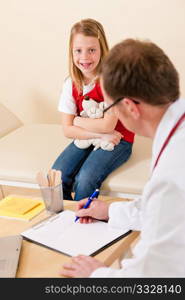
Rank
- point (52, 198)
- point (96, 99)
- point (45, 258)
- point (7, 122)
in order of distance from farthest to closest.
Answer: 1. point (7, 122)
2. point (96, 99)
3. point (52, 198)
4. point (45, 258)

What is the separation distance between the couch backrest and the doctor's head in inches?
77.8

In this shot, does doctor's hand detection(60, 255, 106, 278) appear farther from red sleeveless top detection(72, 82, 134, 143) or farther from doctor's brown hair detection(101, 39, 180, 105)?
red sleeveless top detection(72, 82, 134, 143)

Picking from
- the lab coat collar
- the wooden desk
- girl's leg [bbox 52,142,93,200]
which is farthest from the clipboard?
girl's leg [bbox 52,142,93,200]

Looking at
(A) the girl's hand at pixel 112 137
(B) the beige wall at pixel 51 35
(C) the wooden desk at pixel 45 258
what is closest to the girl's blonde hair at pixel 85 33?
(A) the girl's hand at pixel 112 137

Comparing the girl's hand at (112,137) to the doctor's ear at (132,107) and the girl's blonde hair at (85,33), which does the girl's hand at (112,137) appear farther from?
the doctor's ear at (132,107)

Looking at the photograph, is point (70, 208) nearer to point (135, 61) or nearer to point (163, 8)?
point (135, 61)

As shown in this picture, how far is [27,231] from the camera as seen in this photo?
154 cm

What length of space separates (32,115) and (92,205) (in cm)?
203

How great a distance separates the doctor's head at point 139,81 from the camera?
3.71 feet

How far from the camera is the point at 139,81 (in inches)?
44.4

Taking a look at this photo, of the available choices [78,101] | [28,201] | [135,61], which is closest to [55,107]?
[78,101]

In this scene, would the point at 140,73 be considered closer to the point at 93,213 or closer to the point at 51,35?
the point at 93,213

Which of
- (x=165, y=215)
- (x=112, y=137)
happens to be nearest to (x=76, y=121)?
(x=112, y=137)

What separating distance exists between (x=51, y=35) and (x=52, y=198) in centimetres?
185
